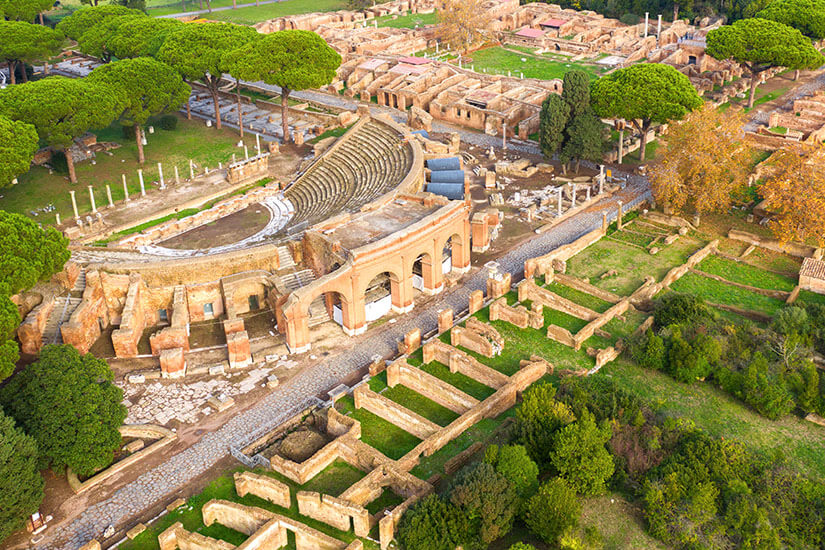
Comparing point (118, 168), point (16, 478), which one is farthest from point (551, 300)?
point (118, 168)

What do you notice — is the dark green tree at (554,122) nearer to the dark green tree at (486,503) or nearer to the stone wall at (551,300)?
the stone wall at (551,300)

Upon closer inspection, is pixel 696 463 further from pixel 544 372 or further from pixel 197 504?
pixel 197 504

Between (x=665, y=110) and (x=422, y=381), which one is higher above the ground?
(x=665, y=110)

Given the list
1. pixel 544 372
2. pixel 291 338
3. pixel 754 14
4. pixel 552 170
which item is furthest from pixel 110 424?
pixel 754 14

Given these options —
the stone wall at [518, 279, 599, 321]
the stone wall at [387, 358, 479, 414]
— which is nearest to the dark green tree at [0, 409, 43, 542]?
the stone wall at [387, 358, 479, 414]

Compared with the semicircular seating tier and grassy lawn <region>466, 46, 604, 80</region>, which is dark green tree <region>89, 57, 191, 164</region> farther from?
grassy lawn <region>466, 46, 604, 80</region>

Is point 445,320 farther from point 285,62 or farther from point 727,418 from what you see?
point 285,62

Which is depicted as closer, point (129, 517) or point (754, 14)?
point (129, 517)
